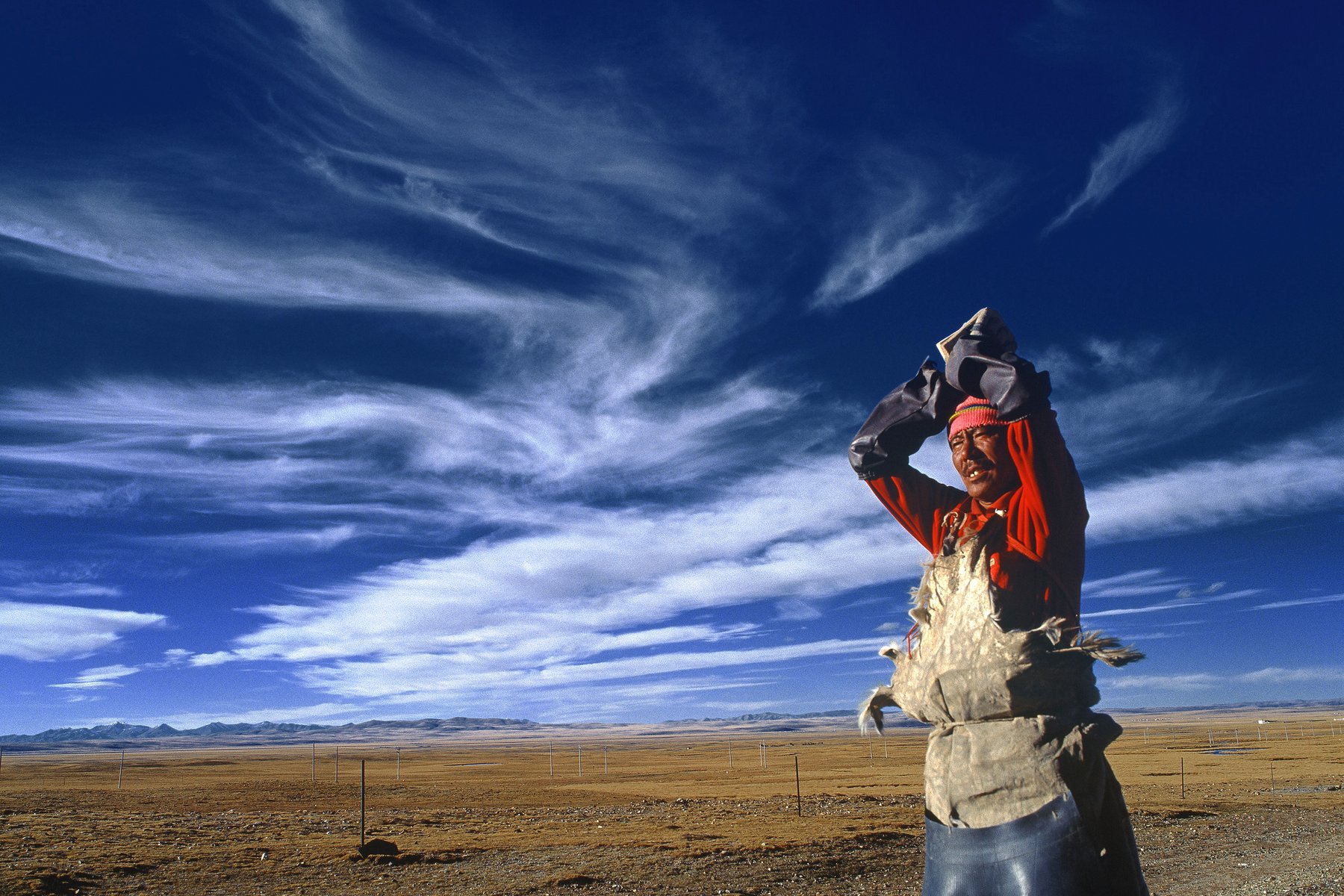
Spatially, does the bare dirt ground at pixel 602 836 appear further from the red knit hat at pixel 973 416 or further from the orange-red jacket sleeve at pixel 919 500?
the red knit hat at pixel 973 416

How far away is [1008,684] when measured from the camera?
15.7 feet

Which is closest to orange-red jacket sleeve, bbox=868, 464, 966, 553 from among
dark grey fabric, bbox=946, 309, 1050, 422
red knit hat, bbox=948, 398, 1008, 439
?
red knit hat, bbox=948, 398, 1008, 439

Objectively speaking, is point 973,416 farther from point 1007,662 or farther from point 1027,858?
point 1027,858

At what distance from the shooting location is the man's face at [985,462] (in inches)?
212

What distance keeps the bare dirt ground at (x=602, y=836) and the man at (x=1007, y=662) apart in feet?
33.9

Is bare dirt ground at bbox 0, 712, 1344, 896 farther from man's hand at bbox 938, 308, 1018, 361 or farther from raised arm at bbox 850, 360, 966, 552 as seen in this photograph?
man's hand at bbox 938, 308, 1018, 361

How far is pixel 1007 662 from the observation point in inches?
190

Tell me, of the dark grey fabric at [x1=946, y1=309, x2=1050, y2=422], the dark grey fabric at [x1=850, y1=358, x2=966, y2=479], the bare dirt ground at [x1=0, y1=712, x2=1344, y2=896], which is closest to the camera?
the dark grey fabric at [x1=946, y1=309, x2=1050, y2=422]

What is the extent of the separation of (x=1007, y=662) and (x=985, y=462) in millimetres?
1283

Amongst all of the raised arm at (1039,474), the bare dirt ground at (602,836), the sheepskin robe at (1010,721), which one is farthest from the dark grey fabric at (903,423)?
the bare dirt ground at (602,836)

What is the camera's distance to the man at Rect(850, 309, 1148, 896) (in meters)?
4.58

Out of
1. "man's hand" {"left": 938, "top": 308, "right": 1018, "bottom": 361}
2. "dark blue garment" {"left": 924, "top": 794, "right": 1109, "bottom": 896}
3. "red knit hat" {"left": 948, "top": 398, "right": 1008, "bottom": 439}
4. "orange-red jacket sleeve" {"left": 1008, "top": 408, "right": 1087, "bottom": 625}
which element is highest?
"man's hand" {"left": 938, "top": 308, "right": 1018, "bottom": 361}

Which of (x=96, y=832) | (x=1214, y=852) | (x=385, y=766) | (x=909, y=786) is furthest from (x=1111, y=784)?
(x=385, y=766)

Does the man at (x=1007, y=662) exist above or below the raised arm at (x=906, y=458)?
below
